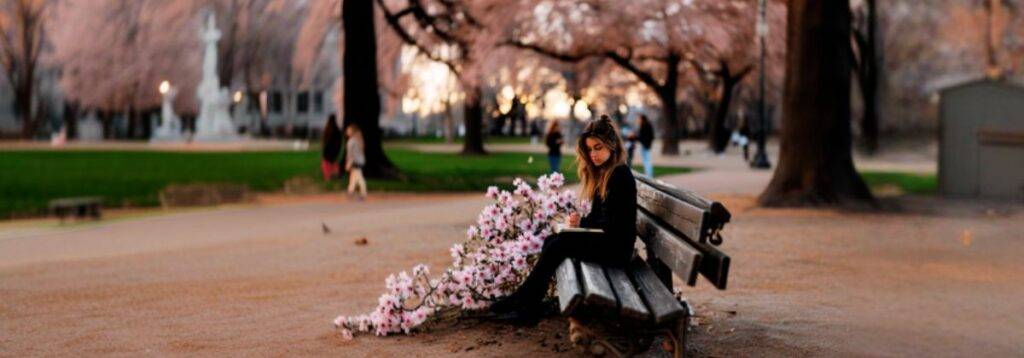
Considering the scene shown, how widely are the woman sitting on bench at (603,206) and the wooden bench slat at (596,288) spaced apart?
23 cm

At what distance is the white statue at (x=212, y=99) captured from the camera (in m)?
66.0

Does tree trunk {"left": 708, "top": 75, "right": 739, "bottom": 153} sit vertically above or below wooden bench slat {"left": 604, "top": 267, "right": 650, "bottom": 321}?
above

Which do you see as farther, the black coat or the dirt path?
the dirt path

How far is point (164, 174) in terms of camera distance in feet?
112

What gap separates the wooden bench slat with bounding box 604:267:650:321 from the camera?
6055 mm

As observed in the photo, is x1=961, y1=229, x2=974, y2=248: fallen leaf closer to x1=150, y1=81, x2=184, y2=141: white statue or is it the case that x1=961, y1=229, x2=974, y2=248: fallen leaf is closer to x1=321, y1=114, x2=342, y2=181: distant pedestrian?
x1=321, y1=114, x2=342, y2=181: distant pedestrian

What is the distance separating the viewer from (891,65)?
194 ft

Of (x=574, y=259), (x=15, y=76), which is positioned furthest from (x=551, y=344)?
(x=15, y=76)

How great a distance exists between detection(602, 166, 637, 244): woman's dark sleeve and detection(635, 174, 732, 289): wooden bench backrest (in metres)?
0.25

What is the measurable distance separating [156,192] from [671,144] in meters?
29.3

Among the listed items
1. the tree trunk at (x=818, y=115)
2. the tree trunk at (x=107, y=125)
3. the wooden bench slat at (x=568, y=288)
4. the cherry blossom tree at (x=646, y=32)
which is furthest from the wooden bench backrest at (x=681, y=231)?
the tree trunk at (x=107, y=125)

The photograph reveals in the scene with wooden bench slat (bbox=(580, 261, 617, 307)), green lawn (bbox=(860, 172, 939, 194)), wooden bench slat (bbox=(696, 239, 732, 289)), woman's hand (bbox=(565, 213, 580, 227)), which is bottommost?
green lawn (bbox=(860, 172, 939, 194))

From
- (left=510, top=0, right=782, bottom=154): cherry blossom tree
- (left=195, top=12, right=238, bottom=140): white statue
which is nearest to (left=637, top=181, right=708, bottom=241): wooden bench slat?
(left=510, top=0, right=782, bottom=154): cherry blossom tree

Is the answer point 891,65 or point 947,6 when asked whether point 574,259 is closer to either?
point 947,6
